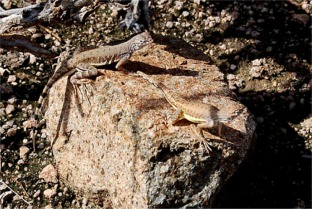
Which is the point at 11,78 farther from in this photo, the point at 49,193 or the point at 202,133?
the point at 202,133

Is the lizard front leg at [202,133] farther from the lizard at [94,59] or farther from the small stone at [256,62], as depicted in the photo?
the small stone at [256,62]

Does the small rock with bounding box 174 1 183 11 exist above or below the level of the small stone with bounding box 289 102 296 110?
above

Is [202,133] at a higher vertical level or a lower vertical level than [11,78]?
higher

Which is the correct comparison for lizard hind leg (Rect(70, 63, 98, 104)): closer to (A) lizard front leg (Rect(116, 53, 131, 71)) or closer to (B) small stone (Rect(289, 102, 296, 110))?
(A) lizard front leg (Rect(116, 53, 131, 71))

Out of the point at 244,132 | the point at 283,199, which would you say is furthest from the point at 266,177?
the point at 244,132

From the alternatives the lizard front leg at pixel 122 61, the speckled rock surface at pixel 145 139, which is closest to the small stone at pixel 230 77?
the speckled rock surface at pixel 145 139

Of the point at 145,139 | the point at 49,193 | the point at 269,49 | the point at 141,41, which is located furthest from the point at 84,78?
the point at 269,49

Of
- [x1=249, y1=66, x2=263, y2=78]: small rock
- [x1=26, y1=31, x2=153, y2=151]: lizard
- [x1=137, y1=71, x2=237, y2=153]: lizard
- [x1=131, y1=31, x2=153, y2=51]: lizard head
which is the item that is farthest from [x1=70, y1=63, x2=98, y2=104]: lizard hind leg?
[x1=249, y1=66, x2=263, y2=78]: small rock
